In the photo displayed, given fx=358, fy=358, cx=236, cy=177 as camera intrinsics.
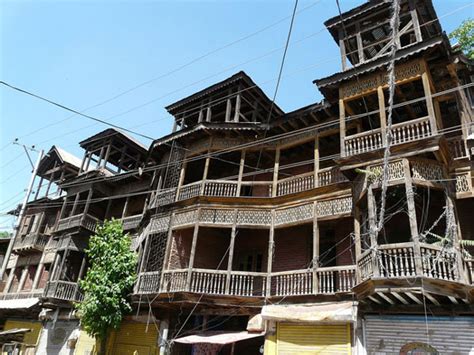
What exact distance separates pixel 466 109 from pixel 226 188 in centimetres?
1034

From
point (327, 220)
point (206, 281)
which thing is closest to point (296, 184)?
point (327, 220)

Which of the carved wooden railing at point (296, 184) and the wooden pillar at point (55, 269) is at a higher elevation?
the carved wooden railing at point (296, 184)

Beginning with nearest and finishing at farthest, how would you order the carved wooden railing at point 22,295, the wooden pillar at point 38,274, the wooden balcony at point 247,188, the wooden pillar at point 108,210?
1. the wooden balcony at point 247,188
2. the carved wooden railing at point 22,295
3. the wooden pillar at point 108,210
4. the wooden pillar at point 38,274

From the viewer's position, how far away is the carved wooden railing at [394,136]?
1209 cm

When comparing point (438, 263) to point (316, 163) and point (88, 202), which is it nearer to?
point (316, 163)

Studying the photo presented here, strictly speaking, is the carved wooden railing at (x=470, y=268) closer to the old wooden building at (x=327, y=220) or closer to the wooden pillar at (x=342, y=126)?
the old wooden building at (x=327, y=220)

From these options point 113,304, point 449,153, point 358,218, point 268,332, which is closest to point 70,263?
point 113,304

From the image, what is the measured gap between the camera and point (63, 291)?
2178 centimetres

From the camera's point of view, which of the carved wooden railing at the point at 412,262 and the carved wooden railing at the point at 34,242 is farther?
the carved wooden railing at the point at 34,242

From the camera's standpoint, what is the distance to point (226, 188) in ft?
55.9

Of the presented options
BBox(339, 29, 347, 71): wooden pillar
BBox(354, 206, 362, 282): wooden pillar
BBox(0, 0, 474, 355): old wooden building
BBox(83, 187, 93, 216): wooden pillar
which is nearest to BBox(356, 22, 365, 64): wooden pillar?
BBox(0, 0, 474, 355): old wooden building

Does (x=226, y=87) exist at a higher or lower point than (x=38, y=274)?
higher

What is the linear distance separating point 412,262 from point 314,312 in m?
3.76

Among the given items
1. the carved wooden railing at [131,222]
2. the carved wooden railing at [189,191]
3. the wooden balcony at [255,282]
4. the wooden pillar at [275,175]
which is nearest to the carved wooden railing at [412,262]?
the wooden balcony at [255,282]
